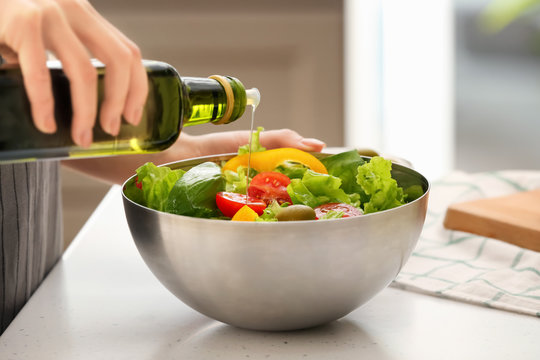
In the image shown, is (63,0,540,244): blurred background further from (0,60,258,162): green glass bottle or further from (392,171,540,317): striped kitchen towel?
(0,60,258,162): green glass bottle

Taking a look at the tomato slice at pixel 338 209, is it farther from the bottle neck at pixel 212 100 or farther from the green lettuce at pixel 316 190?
the bottle neck at pixel 212 100

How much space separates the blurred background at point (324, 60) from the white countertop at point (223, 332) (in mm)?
1888

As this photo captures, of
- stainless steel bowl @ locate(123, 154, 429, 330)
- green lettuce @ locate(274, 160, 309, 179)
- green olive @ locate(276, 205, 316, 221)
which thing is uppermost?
green lettuce @ locate(274, 160, 309, 179)

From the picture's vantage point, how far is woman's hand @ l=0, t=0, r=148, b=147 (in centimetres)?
53

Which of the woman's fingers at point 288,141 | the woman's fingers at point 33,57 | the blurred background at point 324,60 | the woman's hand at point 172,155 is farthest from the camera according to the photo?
the blurred background at point 324,60

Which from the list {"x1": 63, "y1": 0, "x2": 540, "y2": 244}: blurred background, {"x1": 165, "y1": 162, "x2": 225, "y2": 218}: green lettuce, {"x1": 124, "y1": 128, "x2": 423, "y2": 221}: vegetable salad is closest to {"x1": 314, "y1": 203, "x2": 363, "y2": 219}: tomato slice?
{"x1": 124, "y1": 128, "x2": 423, "y2": 221}: vegetable salad

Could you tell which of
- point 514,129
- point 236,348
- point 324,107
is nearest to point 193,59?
point 324,107

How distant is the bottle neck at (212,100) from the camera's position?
743 mm

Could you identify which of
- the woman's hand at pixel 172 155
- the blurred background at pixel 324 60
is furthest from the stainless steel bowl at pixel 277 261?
the blurred background at pixel 324 60

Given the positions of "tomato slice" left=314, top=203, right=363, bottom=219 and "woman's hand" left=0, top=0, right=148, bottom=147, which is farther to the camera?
"tomato slice" left=314, top=203, right=363, bottom=219

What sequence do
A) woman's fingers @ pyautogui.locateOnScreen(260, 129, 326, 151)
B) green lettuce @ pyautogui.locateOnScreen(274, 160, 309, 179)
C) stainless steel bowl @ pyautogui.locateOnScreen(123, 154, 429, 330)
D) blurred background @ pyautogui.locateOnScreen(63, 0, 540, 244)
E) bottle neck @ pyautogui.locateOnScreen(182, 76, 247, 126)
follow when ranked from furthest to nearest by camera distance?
blurred background @ pyautogui.locateOnScreen(63, 0, 540, 244), woman's fingers @ pyautogui.locateOnScreen(260, 129, 326, 151), green lettuce @ pyautogui.locateOnScreen(274, 160, 309, 179), bottle neck @ pyautogui.locateOnScreen(182, 76, 247, 126), stainless steel bowl @ pyautogui.locateOnScreen(123, 154, 429, 330)

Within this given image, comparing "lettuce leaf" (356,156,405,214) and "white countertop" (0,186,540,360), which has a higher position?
"lettuce leaf" (356,156,405,214)

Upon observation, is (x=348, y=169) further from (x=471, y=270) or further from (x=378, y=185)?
(x=471, y=270)

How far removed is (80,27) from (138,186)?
0.25 meters
